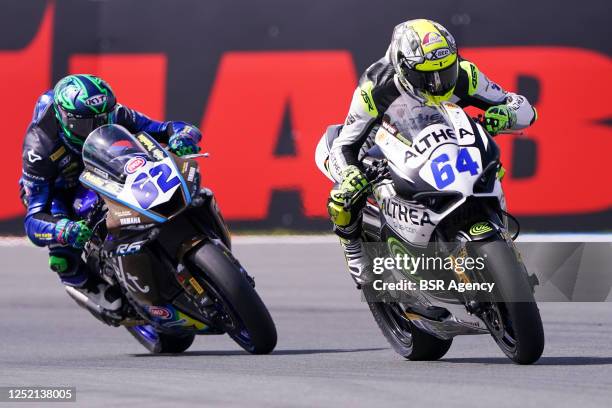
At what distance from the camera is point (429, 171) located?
6.33 meters

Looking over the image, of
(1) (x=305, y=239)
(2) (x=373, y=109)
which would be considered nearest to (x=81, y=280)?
(2) (x=373, y=109)

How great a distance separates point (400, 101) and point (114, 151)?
1651 millimetres

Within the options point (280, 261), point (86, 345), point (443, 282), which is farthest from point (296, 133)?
point (443, 282)

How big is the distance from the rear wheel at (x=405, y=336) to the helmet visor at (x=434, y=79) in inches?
45.6

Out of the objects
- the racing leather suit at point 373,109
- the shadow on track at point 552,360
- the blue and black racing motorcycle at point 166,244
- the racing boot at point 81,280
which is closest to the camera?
the shadow on track at point 552,360

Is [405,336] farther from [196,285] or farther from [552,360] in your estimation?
[196,285]

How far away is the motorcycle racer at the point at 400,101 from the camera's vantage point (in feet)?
21.4

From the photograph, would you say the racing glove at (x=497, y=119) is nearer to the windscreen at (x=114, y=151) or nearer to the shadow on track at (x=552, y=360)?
the shadow on track at (x=552, y=360)

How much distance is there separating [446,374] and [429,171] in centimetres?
91

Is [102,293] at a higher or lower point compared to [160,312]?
lower

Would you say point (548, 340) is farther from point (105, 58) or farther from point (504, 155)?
point (105, 58)

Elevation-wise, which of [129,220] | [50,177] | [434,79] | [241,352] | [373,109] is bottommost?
[241,352]

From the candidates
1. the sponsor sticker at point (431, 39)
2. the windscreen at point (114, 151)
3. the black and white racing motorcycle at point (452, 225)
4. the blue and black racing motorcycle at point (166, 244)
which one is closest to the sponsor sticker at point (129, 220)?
the blue and black racing motorcycle at point (166, 244)

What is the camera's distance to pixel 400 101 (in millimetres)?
6715
